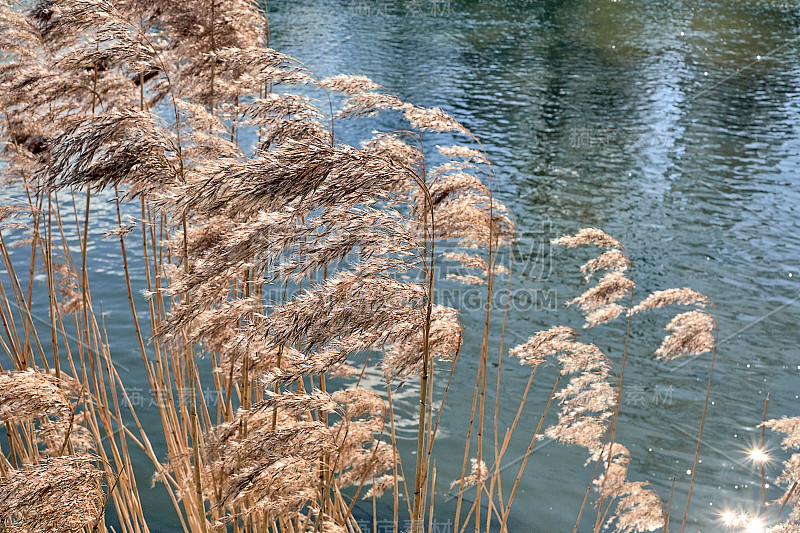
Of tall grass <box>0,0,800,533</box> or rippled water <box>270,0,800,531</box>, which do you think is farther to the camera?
rippled water <box>270,0,800,531</box>

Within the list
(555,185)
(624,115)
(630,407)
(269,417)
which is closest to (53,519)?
(269,417)

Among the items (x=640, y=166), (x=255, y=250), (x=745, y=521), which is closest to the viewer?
(x=255, y=250)

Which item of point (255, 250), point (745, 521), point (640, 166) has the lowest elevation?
point (640, 166)

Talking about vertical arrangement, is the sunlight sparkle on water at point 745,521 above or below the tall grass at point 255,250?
below

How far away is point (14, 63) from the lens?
3.39 meters

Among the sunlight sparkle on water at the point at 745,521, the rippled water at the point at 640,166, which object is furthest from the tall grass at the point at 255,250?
the rippled water at the point at 640,166

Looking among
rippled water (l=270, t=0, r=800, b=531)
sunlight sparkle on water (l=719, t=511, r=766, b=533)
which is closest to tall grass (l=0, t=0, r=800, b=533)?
sunlight sparkle on water (l=719, t=511, r=766, b=533)

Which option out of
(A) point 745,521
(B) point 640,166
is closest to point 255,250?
(A) point 745,521

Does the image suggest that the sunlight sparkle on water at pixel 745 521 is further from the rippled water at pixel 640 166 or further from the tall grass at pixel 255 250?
the tall grass at pixel 255 250

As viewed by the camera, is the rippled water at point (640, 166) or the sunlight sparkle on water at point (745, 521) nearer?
the sunlight sparkle on water at point (745, 521)

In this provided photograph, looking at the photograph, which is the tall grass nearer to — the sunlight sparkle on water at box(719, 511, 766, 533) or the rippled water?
the sunlight sparkle on water at box(719, 511, 766, 533)

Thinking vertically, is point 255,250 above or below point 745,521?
above

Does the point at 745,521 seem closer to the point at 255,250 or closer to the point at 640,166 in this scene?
the point at 255,250

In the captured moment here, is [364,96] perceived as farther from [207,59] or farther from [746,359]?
→ [746,359]
